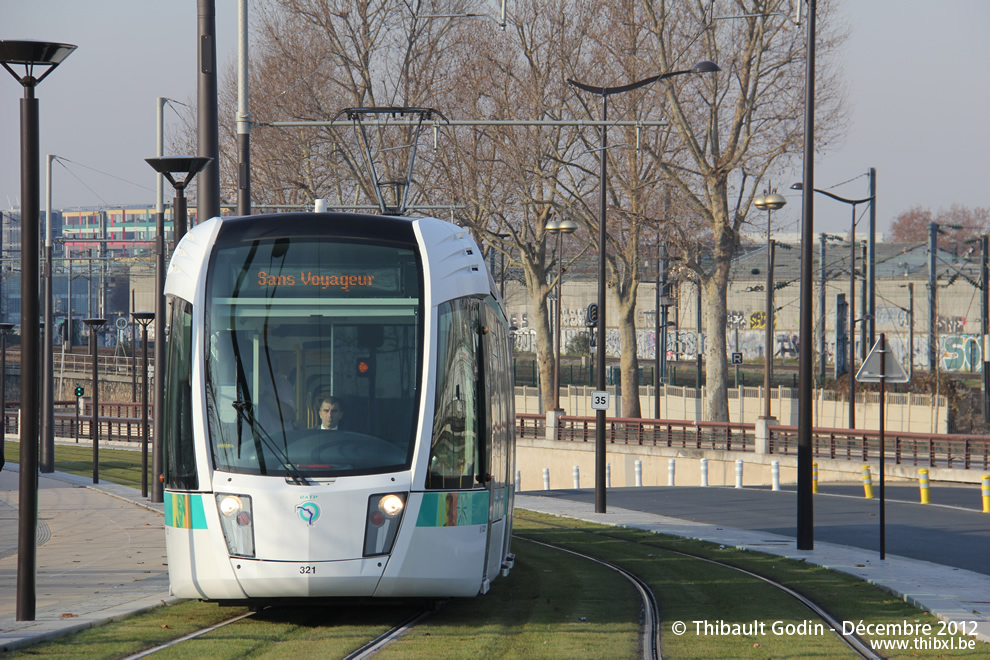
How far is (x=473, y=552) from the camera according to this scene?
29.4 feet

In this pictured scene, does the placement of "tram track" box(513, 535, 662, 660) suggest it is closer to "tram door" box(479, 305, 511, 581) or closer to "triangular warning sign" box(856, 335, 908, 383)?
"tram door" box(479, 305, 511, 581)

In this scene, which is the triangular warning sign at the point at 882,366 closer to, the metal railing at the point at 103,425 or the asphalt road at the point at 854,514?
the asphalt road at the point at 854,514

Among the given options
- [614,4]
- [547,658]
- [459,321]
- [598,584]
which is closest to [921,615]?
[598,584]

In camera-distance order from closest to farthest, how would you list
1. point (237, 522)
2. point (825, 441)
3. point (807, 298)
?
1. point (237, 522)
2. point (807, 298)
3. point (825, 441)

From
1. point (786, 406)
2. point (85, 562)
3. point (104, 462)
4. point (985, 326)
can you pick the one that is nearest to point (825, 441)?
point (786, 406)

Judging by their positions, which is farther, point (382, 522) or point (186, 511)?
point (186, 511)

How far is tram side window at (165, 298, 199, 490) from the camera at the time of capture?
870 centimetres

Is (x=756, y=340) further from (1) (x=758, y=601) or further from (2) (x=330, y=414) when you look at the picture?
(2) (x=330, y=414)

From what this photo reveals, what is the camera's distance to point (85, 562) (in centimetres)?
1421

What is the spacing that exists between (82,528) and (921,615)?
13438 mm

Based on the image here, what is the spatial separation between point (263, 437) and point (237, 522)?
633mm

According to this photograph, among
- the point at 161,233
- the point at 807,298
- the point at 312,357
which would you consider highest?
the point at 161,233

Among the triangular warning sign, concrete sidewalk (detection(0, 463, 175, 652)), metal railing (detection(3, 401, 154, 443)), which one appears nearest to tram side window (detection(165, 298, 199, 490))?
concrete sidewalk (detection(0, 463, 175, 652))

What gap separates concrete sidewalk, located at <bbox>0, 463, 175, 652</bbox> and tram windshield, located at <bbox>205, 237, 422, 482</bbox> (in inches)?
83.3
